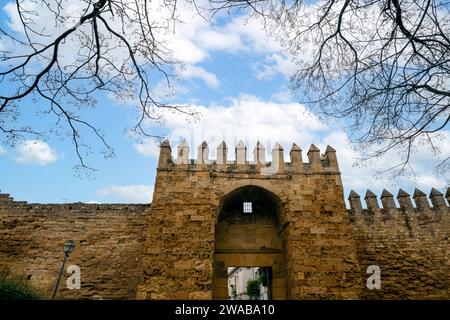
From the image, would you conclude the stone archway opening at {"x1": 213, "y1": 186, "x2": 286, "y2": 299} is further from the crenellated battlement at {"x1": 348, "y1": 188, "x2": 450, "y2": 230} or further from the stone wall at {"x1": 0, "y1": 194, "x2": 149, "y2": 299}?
the crenellated battlement at {"x1": 348, "y1": 188, "x2": 450, "y2": 230}

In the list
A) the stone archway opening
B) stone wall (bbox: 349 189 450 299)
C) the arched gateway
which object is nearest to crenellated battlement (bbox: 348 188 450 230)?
stone wall (bbox: 349 189 450 299)

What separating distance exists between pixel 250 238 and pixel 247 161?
2.62 meters

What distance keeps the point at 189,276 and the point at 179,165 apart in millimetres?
3387

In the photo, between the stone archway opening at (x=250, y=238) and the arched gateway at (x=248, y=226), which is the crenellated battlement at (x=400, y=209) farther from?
the stone archway opening at (x=250, y=238)

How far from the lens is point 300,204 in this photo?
9039 mm

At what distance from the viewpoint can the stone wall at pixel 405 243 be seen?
10.4 metres

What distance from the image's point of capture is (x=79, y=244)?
1048 centimetres

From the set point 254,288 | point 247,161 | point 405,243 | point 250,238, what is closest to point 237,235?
point 250,238

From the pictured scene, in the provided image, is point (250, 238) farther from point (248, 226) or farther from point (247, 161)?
point (247, 161)

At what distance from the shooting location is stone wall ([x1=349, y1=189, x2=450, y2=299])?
10383mm

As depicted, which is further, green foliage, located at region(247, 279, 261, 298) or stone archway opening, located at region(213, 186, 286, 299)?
green foliage, located at region(247, 279, 261, 298)

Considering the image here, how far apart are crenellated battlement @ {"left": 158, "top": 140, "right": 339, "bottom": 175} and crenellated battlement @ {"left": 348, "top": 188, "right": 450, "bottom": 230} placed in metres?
2.96

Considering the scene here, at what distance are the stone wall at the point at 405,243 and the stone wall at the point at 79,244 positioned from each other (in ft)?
27.3
